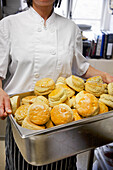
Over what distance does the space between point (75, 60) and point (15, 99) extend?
23.3 inches

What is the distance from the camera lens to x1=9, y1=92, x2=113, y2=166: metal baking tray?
0.56 meters

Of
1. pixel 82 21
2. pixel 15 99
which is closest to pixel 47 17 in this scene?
pixel 15 99

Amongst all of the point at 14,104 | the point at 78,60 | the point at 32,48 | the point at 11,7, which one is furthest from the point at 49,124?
the point at 11,7

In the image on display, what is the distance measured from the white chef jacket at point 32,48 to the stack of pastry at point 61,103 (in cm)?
20

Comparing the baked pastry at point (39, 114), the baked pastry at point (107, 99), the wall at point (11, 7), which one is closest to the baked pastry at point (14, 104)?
the baked pastry at point (39, 114)

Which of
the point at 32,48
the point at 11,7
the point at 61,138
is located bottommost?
the point at 61,138

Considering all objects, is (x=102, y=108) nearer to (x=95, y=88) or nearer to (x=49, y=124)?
(x=95, y=88)

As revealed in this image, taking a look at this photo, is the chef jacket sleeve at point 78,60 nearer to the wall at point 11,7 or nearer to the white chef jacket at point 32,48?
the white chef jacket at point 32,48

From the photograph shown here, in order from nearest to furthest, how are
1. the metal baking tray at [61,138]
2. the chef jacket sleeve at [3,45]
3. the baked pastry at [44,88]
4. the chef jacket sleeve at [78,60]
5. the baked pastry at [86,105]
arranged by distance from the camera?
the metal baking tray at [61,138]
the baked pastry at [86,105]
the baked pastry at [44,88]
the chef jacket sleeve at [3,45]
the chef jacket sleeve at [78,60]

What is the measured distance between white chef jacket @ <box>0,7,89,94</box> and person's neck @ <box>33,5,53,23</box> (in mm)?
19

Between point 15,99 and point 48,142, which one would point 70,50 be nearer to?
point 15,99

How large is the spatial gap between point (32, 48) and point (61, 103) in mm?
443

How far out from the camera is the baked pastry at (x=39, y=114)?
63 centimetres

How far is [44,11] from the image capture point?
3.41 feet
